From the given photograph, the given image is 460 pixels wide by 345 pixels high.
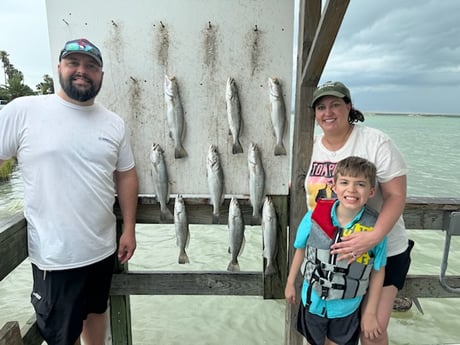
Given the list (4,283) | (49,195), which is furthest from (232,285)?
(4,283)

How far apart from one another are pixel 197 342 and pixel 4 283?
3.85 m

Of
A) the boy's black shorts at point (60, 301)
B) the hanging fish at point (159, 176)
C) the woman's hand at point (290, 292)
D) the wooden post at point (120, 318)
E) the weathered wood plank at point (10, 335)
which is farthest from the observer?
the wooden post at point (120, 318)

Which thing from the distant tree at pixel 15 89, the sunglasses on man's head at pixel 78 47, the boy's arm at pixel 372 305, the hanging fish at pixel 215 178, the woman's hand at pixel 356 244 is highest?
the distant tree at pixel 15 89

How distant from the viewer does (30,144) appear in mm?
1781

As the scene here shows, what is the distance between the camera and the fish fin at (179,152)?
91.0 inches

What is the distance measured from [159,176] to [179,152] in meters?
0.21

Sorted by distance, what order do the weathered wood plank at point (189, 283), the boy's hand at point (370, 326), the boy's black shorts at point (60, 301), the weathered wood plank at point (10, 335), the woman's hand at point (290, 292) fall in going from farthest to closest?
the weathered wood plank at point (189, 283)
the woman's hand at point (290, 292)
the boy's black shorts at point (60, 301)
the boy's hand at point (370, 326)
the weathered wood plank at point (10, 335)

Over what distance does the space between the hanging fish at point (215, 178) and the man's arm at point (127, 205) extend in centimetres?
49

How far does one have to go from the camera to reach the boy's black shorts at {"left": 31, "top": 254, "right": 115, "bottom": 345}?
6.08ft

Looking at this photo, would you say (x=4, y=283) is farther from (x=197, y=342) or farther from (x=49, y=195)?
(x=49, y=195)

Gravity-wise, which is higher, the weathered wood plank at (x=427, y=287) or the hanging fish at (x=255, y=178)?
the hanging fish at (x=255, y=178)

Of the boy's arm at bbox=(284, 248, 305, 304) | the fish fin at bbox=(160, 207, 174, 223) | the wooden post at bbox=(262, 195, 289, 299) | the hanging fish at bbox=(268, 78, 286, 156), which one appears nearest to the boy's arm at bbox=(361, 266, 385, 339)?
the boy's arm at bbox=(284, 248, 305, 304)

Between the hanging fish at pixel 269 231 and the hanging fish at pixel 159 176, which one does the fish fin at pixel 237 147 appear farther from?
the hanging fish at pixel 159 176

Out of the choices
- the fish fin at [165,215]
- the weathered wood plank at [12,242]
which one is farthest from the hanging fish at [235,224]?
the weathered wood plank at [12,242]
